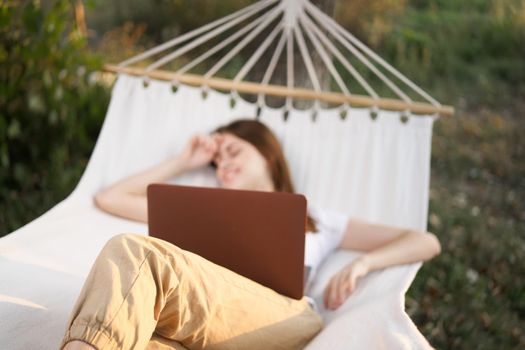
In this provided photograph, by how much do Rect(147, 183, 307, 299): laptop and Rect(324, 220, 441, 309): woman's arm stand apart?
0.86 ft

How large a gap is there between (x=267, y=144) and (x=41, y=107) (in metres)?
1.09

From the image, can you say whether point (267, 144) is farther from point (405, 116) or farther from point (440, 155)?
point (440, 155)

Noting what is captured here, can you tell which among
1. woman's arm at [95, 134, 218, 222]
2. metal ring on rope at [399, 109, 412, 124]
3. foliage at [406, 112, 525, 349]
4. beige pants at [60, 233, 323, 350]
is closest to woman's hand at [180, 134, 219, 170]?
woman's arm at [95, 134, 218, 222]

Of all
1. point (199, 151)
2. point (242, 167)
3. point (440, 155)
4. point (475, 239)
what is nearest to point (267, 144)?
point (242, 167)

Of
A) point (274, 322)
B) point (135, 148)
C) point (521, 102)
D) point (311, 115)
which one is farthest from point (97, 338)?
point (521, 102)

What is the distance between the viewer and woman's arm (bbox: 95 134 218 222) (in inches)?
88.1

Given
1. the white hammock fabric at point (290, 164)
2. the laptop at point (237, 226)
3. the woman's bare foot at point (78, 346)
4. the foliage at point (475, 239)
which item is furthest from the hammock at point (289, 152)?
the woman's bare foot at point (78, 346)

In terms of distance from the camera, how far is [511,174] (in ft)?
12.6

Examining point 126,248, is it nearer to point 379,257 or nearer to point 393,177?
point 379,257

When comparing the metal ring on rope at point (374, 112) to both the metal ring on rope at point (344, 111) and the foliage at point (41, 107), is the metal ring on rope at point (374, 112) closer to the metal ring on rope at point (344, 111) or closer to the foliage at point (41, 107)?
the metal ring on rope at point (344, 111)

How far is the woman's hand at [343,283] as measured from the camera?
1.92 metres

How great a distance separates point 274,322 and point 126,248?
446 mm

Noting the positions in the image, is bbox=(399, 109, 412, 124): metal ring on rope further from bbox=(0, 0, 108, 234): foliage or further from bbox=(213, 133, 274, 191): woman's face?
bbox=(0, 0, 108, 234): foliage

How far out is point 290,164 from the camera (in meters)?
2.54
